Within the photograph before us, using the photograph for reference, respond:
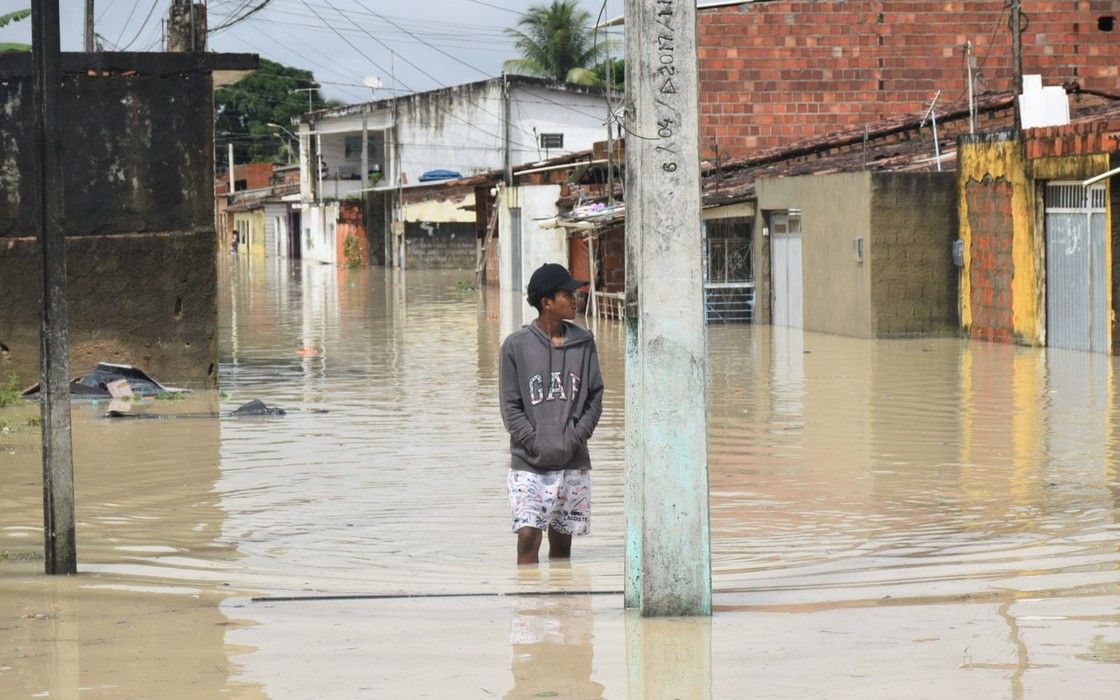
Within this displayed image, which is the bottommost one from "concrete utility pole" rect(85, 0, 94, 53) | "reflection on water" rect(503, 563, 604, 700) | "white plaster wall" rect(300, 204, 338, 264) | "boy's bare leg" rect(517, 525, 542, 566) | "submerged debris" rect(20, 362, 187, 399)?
"reflection on water" rect(503, 563, 604, 700)

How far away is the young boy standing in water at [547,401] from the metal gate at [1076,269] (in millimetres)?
13172

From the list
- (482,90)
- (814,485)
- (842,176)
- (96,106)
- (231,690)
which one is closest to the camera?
(231,690)

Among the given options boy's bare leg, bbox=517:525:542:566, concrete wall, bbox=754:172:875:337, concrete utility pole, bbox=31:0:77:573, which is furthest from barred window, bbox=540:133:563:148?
concrete utility pole, bbox=31:0:77:573

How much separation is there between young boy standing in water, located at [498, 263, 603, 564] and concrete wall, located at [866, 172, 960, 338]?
1627 centimetres

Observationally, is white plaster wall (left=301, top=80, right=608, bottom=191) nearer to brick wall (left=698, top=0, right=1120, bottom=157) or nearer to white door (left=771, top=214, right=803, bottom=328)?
brick wall (left=698, top=0, right=1120, bottom=157)

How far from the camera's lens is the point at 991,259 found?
2178 cm

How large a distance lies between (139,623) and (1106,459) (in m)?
7.26

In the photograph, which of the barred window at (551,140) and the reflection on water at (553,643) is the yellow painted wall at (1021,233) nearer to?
the reflection on water at (553,643)

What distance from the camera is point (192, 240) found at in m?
15.5

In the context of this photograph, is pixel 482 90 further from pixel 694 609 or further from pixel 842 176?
pixel 694 609

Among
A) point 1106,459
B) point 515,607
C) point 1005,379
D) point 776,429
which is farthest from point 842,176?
point 515,607

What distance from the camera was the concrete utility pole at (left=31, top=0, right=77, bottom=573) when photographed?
6.88 m

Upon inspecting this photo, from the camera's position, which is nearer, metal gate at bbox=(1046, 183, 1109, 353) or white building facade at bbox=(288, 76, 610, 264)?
metal gate at bbox=(1046, 183, 1109, 353)

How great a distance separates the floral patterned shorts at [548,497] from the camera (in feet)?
23.5
